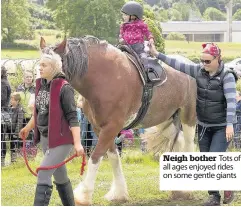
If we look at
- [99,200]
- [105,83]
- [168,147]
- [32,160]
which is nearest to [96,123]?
[105,83]

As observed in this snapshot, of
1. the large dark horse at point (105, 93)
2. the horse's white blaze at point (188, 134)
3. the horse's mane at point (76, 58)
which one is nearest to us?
the horse's mane at point (76, 58)

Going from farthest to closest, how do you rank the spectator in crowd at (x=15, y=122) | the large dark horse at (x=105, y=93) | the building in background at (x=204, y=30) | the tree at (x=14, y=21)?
the building in background at (x=204, y=30) < the tree at (x=14, y=21) < the spectator in crowd at (x=15, y=122) < the large dark horse at (x=105, y=93)

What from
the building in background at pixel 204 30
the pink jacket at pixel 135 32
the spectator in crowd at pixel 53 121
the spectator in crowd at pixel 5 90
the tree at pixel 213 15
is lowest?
the building in background at pixel 204 30

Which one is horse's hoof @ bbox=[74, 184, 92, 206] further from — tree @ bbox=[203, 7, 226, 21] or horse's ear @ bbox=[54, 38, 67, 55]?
tree @ bbox=[203, 7, 226, 21]

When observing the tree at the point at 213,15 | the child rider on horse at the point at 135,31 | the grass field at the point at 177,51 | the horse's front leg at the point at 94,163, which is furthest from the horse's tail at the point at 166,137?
the tree at the point at 213,15

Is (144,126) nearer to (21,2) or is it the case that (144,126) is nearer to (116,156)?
(116,156)

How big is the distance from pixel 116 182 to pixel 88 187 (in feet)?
2.65

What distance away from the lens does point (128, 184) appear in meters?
9.91

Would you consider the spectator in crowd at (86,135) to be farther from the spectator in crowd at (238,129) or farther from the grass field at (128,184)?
the spectator in crowd at (238,129)

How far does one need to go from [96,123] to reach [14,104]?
3.93 meters

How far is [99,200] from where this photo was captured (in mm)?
8750
